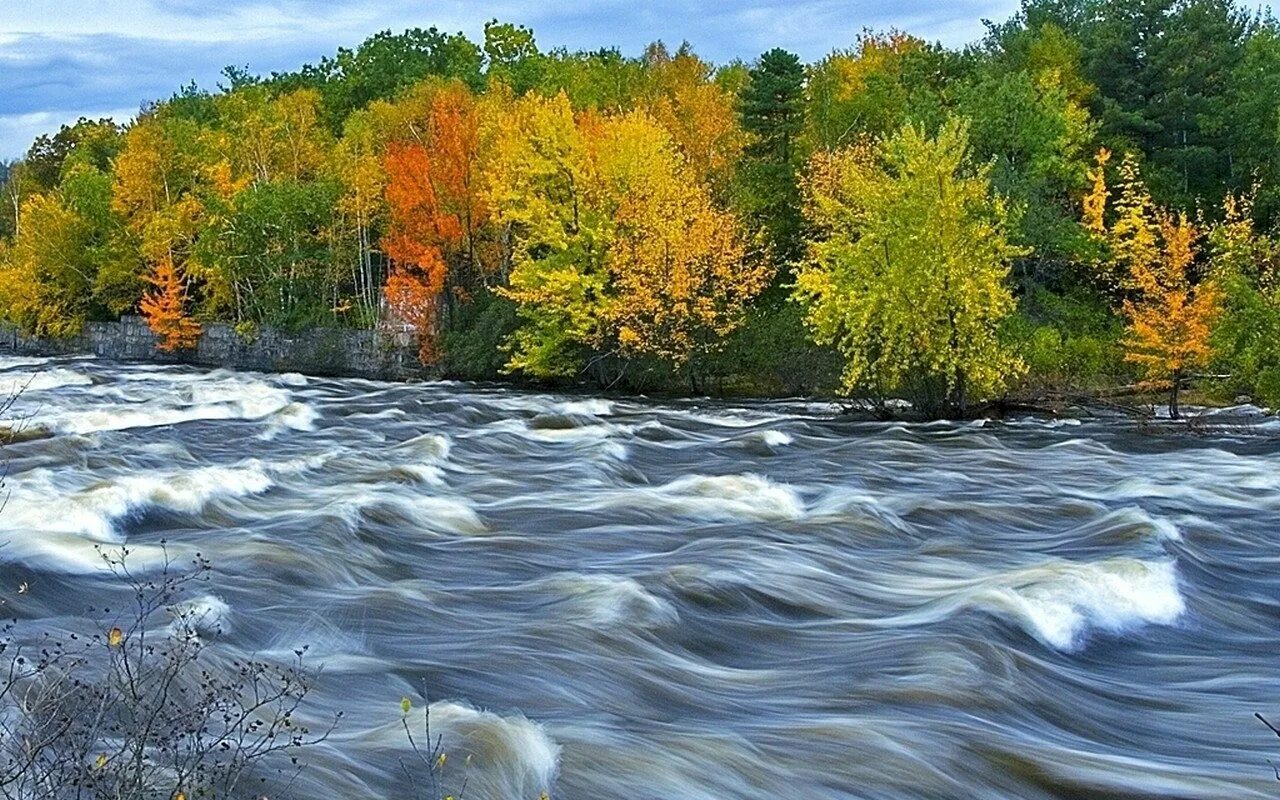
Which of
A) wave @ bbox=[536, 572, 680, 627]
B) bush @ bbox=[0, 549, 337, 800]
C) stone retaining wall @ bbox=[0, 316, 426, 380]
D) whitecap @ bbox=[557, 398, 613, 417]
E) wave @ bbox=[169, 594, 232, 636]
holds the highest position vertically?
bush @ bbox=[0, 549, 337, 800]

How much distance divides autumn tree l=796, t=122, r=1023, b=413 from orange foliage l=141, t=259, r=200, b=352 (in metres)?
35.1

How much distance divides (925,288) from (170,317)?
37942 mm

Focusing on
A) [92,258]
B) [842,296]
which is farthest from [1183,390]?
[92,258]

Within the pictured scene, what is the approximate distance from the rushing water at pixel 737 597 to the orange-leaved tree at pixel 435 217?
2046 centimetres

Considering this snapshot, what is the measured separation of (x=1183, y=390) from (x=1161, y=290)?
3456 mm

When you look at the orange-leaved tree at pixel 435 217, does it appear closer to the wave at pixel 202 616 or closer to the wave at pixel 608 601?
the wave at pixel 608 601

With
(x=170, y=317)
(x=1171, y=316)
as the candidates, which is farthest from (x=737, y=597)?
(x=170, y=317)

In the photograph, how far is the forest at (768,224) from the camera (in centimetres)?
2508

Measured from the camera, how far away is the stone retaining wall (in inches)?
1693

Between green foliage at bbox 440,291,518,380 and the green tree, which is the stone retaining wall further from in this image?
the green tree

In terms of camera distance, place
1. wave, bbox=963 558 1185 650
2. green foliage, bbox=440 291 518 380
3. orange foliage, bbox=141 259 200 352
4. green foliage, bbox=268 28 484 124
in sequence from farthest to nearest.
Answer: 1. green foliage, bbox=268 28 484 124
2. orange foliage, bbox=141 259 200 352
3. green foliage, bbox=440 291 518 380
4. wave, bbox=963 558 1185 650

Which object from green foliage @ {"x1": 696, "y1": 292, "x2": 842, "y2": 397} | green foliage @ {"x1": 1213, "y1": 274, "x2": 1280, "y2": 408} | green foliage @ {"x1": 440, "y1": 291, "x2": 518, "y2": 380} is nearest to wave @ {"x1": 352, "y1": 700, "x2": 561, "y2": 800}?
green foliage @ {"x1": 1213, "y1": 274, "x2": 1280, "y2": 408}

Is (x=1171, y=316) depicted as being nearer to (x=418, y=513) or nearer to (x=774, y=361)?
(x=774, y=361)

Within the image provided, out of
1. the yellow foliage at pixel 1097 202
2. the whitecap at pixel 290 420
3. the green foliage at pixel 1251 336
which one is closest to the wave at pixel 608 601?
the whitecap at pixel 290 420
